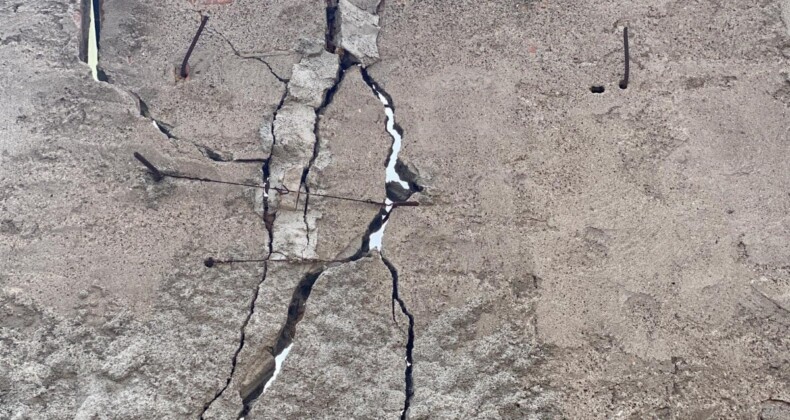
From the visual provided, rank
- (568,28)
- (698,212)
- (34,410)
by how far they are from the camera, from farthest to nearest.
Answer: (568,28), (698,212), (34,410)

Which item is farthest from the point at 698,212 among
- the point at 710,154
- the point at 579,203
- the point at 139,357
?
the point at 139,357

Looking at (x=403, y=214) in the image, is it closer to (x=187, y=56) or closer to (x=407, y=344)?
(x=407, y=344)

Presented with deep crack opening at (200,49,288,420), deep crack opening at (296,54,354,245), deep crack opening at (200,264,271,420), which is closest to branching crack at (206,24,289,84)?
deep crack opening at (200,49,288,420)

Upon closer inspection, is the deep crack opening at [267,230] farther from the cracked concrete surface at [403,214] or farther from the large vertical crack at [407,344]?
the large vertical crack at [407,344]

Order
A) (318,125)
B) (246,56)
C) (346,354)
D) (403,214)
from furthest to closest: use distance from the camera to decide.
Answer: (246,56), (318,125), (403,214), (346,354)

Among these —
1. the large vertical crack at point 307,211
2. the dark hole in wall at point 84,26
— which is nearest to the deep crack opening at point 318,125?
the large vertical crack at point 307,211

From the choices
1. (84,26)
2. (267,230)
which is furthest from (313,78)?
(84,26)

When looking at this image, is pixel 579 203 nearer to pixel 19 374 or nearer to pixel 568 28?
pixel 568 28

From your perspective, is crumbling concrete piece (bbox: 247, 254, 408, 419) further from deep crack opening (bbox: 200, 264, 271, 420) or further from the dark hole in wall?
the dark hole in wall
